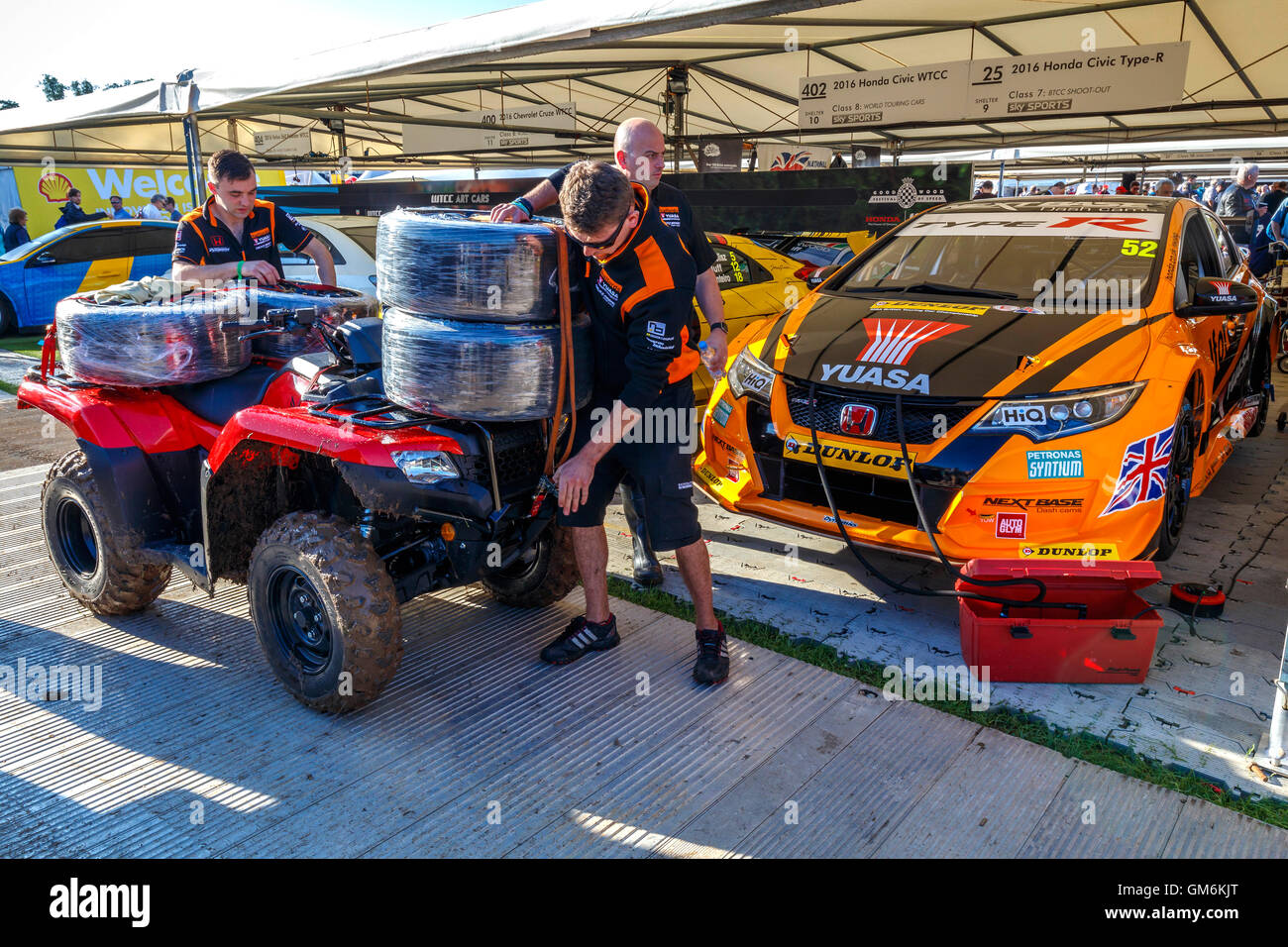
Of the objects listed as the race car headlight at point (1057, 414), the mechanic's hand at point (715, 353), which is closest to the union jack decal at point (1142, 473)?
the race car headlight at point (1057, 414)

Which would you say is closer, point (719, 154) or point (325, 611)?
point (325, 611)

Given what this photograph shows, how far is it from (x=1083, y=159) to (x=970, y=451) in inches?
854

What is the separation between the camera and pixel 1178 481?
405cm

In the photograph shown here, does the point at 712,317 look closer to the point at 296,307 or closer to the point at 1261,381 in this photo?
the point at 296,307

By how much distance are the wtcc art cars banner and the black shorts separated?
7.66m

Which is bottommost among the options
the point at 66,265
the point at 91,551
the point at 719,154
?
the point at 91,551

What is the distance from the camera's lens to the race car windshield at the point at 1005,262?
4.34 meters

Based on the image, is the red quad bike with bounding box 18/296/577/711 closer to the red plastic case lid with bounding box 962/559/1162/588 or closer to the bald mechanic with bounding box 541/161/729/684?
the bald mechanic with bounding box 541/161/729/684

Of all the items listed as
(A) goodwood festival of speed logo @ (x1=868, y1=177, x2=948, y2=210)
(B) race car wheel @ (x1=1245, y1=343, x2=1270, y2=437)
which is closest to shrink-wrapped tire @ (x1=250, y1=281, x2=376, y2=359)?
(B) race car wheel @ (x1=1245, y1=343, x2=1270, y2=437)

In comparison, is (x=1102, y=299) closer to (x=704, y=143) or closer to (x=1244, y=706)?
(x=1244, y=706)

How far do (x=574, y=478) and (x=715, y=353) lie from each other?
0.88 m

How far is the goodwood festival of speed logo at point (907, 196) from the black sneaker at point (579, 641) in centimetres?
879

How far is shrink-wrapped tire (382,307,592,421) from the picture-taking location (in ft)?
8.87

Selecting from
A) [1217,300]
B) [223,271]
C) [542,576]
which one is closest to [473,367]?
[542,576]
